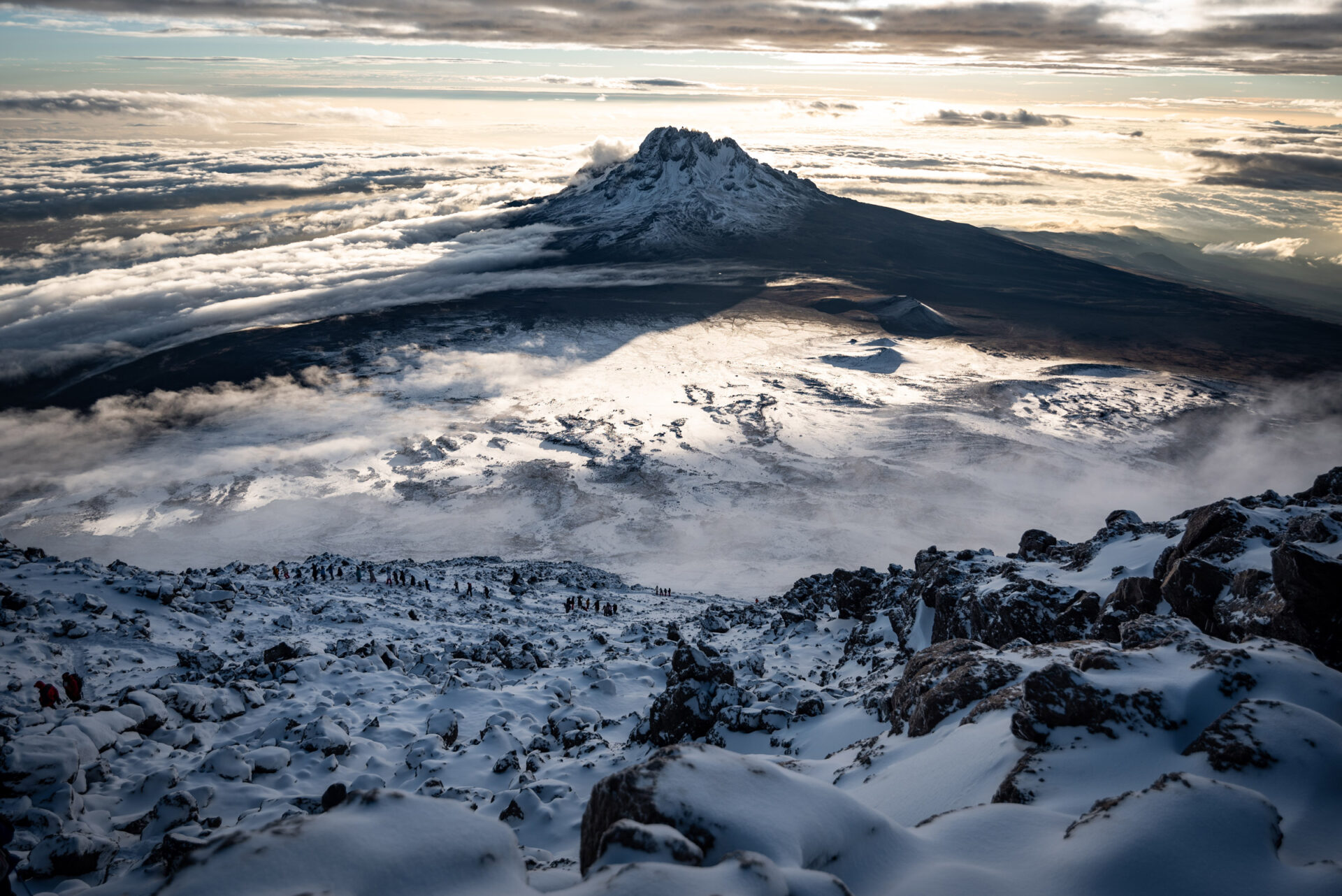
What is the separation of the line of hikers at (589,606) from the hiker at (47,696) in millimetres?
16269

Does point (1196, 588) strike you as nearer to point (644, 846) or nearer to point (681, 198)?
point (644, 846)

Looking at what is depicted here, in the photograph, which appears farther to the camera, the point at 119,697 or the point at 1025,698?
the point at 119,697

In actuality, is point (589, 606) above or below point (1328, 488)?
below

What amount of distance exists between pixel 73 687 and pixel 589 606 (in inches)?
695

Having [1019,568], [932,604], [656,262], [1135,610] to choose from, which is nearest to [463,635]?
[932,604]

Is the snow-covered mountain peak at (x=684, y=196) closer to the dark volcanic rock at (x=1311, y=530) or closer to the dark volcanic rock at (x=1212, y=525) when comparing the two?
the dark volcanic rock at (x=1212, y=525)

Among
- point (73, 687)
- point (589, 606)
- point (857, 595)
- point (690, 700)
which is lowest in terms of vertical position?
point (589, 606)

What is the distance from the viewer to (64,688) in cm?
1233

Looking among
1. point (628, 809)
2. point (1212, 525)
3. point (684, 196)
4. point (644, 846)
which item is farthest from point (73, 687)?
point (684, 196)

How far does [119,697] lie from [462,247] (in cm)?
16562

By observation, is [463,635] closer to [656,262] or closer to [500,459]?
[500,459]

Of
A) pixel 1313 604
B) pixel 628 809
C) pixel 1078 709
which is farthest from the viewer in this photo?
pixel 1313 604

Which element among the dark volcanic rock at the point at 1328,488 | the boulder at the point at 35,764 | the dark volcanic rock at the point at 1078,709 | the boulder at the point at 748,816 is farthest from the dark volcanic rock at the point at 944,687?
the boulder at the point at 35,764

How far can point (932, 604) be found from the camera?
1695 centimetres
